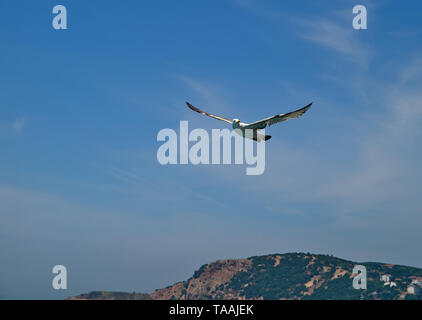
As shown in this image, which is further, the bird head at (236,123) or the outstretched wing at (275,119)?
the bird head at (236,123)

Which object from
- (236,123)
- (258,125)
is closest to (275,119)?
(258,125)

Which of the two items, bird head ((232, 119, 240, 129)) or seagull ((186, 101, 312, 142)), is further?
bird head ((232, 119, 240, 129))

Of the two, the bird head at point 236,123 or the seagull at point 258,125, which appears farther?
the bird head at point 236,123

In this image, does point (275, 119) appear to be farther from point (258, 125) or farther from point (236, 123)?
point (236, 123)

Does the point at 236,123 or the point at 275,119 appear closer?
the point at 275,119

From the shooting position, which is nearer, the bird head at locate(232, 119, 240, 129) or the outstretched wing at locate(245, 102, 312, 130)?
the outstretched wing at locate(245, 102, 312, 130)
